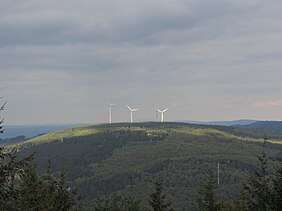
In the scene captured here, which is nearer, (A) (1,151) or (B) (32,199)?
(A) (1,151)

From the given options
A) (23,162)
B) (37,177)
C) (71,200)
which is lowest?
(71,200)

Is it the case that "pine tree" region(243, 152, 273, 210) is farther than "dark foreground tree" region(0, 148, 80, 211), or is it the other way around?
"pine tree" region(243, 152, 273, 210)

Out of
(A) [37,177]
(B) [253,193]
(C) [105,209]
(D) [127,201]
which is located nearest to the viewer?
(B) [253,193]

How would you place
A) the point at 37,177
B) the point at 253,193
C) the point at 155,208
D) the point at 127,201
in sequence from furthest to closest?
the point at 127,201 → the point at 155,208 → the point at 37,177 → the point at 253,193

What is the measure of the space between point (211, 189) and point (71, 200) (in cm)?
2559

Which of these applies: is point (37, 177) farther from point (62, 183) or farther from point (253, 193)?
point (253, 193)

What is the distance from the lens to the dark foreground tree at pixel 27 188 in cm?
2048

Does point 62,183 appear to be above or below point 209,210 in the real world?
above

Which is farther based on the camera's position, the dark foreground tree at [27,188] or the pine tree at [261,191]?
the pine tree at [261,191]

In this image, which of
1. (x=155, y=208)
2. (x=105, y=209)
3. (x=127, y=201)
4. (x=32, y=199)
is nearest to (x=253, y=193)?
(x=32, y=199)

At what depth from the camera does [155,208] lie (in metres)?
56.2

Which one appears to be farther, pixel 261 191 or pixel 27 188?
pixel 27 188

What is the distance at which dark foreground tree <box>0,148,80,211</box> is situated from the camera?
806 inches

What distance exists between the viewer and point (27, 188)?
33.1m
